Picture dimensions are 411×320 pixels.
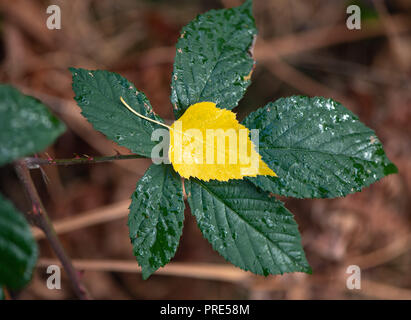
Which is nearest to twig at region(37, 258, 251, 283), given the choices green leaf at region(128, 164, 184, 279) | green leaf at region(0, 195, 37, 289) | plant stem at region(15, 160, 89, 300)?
plant stem at region(15, 160, 89, 300)

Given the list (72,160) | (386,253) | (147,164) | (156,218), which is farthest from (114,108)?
(386,253)

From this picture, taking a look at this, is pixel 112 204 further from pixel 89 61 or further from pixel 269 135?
pixel 269 135

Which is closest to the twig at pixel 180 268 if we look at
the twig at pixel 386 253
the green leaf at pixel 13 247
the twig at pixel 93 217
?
the twig at pixel 93 217

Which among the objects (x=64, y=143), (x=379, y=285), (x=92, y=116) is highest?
(x=64, y=143)

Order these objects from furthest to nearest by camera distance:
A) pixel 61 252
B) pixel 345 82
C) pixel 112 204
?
pixel 345 82 → pixel 112 204 → pixel 61 252

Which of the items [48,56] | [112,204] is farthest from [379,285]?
[48,56]
